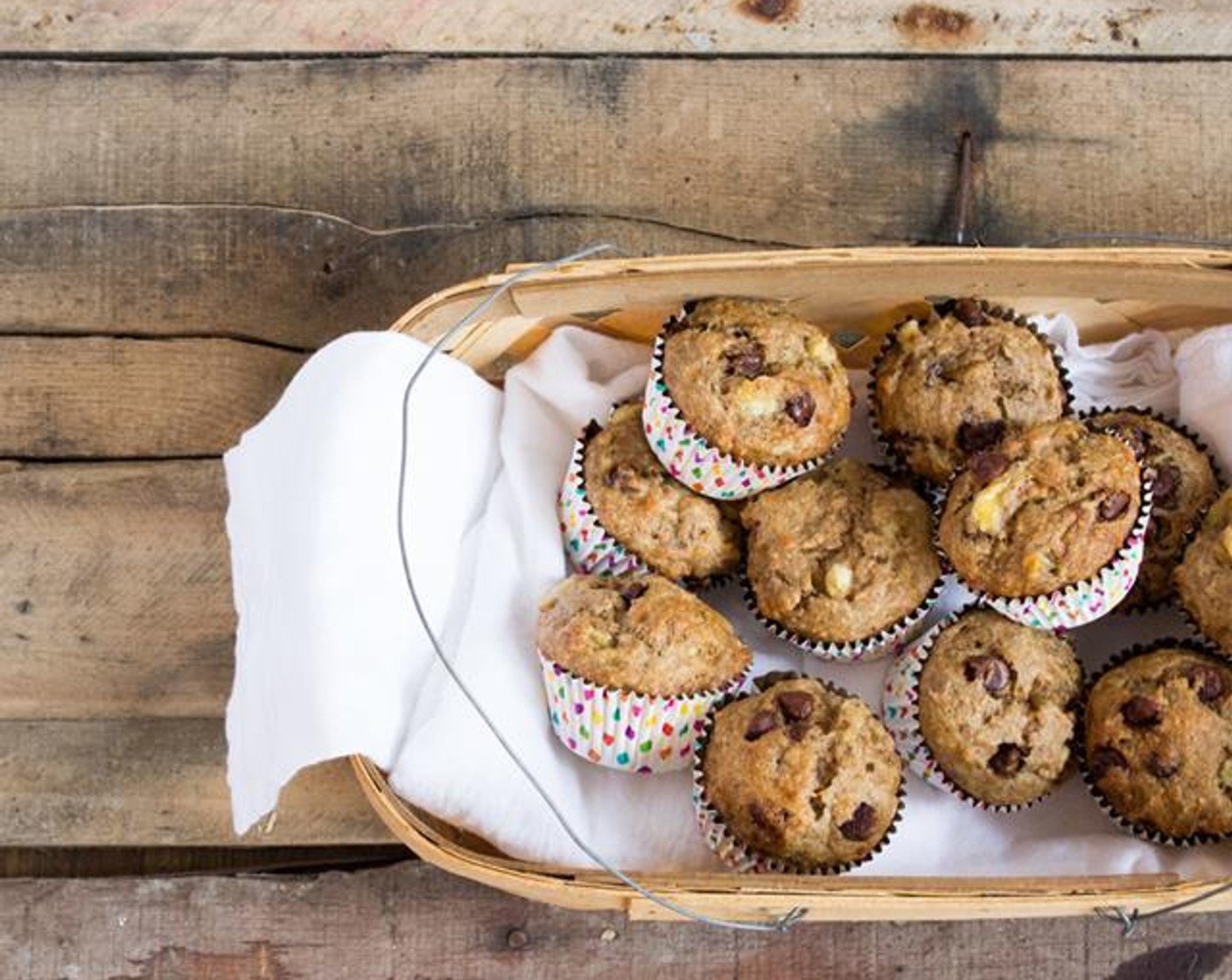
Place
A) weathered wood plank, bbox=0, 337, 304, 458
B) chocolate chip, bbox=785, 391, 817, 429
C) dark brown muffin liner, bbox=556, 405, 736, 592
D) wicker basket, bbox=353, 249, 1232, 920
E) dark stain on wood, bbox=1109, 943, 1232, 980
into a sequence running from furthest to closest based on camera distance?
1. weathered wood plank, bbox=0, 337, 304, 458
2. dark stain on wood, bbox=1109, 943, 1232, 980
3. dark brown muffin liner, bbox=556, 405, 736, 592
4. chocolate chip, bbox=785, 391, 817, 429
5. wicker basket, bbox=353, 249, 1232, 920

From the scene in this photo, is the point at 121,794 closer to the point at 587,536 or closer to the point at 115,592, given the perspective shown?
the point at 115,592

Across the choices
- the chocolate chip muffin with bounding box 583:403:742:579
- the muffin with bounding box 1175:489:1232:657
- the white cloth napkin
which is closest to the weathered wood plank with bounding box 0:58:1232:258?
the white cloth napkin

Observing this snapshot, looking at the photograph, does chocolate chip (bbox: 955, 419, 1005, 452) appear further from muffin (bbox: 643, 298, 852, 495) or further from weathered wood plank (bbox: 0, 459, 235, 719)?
weathered wood plank (bbox: 0, 459, 235, 719)

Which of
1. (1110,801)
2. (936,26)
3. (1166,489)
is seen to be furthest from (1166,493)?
(936,26)

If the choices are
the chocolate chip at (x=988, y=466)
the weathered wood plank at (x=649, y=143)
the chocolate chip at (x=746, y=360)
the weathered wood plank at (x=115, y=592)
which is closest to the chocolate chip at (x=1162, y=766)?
the chocolate chip at (x=988, y=466)

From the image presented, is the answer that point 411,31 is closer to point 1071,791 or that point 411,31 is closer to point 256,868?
point 256,868
